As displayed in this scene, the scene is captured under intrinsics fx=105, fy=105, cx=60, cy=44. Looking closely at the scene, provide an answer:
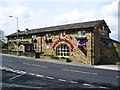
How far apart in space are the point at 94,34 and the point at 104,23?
5.16m

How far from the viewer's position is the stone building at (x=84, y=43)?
17562mm

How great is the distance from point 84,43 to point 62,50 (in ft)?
16.5

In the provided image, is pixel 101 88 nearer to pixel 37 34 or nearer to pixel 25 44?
pixel 37 34

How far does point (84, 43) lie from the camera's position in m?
17.8

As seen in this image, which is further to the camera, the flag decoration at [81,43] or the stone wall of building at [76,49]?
the flag decoration at [81,43]

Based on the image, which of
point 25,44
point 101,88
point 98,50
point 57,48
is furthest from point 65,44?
point 101,88

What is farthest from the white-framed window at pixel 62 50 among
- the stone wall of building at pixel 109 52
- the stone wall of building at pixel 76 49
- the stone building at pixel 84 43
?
the stone wall of building at pixel 109 52

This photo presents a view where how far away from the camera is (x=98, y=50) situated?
1869 centimetres

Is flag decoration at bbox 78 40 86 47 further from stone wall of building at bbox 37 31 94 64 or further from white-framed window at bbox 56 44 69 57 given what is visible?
white-framed window at bbox 56 44 69 57

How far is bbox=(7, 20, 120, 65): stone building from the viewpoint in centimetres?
1756

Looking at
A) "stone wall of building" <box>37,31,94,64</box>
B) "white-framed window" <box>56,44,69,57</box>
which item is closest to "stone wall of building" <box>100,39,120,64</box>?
"stone wall of building" <box>37,31,94,64</box>

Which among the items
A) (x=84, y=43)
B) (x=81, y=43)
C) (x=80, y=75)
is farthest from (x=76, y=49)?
(x=80, y=75)

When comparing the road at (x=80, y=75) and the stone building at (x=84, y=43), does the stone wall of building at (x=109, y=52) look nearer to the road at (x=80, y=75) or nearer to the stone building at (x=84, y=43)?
the stone building at (x=84, y=43)

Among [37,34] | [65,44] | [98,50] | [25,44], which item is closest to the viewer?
[98,50]
